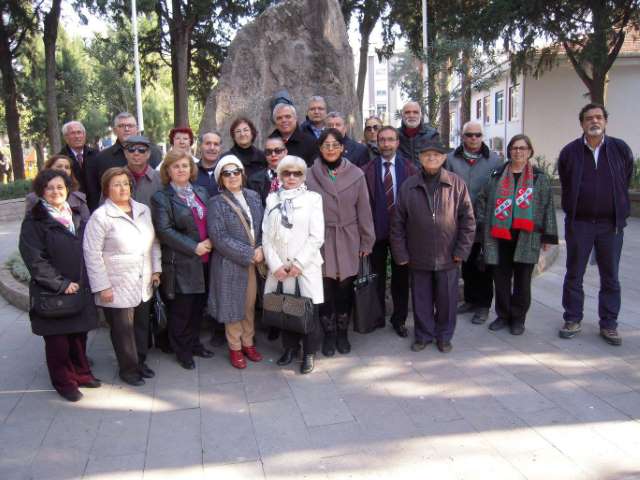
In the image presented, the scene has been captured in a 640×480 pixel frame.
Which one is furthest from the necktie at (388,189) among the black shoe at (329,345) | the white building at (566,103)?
the white building at (566,103)

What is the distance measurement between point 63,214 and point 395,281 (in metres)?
2.86

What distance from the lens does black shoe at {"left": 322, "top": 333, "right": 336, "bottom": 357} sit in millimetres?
4629

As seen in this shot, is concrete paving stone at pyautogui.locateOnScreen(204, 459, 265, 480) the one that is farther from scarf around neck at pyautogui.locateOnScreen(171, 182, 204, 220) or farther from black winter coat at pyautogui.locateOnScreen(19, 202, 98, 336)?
scarf around neck at pyautogui.locateOnScreen(171, 182, 204, 220)

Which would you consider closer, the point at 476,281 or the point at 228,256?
the point at 228,256

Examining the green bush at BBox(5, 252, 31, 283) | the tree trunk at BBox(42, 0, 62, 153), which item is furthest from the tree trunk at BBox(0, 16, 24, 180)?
the green bush at BBox(5, 252, 31, 283)

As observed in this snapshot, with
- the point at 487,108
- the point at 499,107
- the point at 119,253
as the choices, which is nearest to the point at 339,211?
the point at 119,253

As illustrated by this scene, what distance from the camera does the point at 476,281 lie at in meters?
5.52

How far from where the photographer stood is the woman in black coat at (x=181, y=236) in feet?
13.6

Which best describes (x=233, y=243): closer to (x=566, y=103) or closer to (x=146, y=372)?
(x=146, y=372)

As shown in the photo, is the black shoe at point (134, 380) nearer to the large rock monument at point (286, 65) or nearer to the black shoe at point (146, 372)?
the black shoe at point (146, 372)

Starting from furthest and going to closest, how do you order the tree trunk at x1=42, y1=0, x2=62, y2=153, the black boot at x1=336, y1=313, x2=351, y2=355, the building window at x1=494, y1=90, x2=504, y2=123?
the building window at x1=494, y1=90, x2=504, y2=123 < the tree trunk at x1=42, y1=0, x2=62, y2=153 < the black boot at x1=336, y1=313, x2=351, y2=355

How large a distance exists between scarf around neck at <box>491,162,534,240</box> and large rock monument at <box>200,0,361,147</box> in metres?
3.76

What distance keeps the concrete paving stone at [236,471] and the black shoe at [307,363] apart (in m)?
1.27

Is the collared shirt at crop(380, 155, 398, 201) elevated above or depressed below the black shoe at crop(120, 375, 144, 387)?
above
